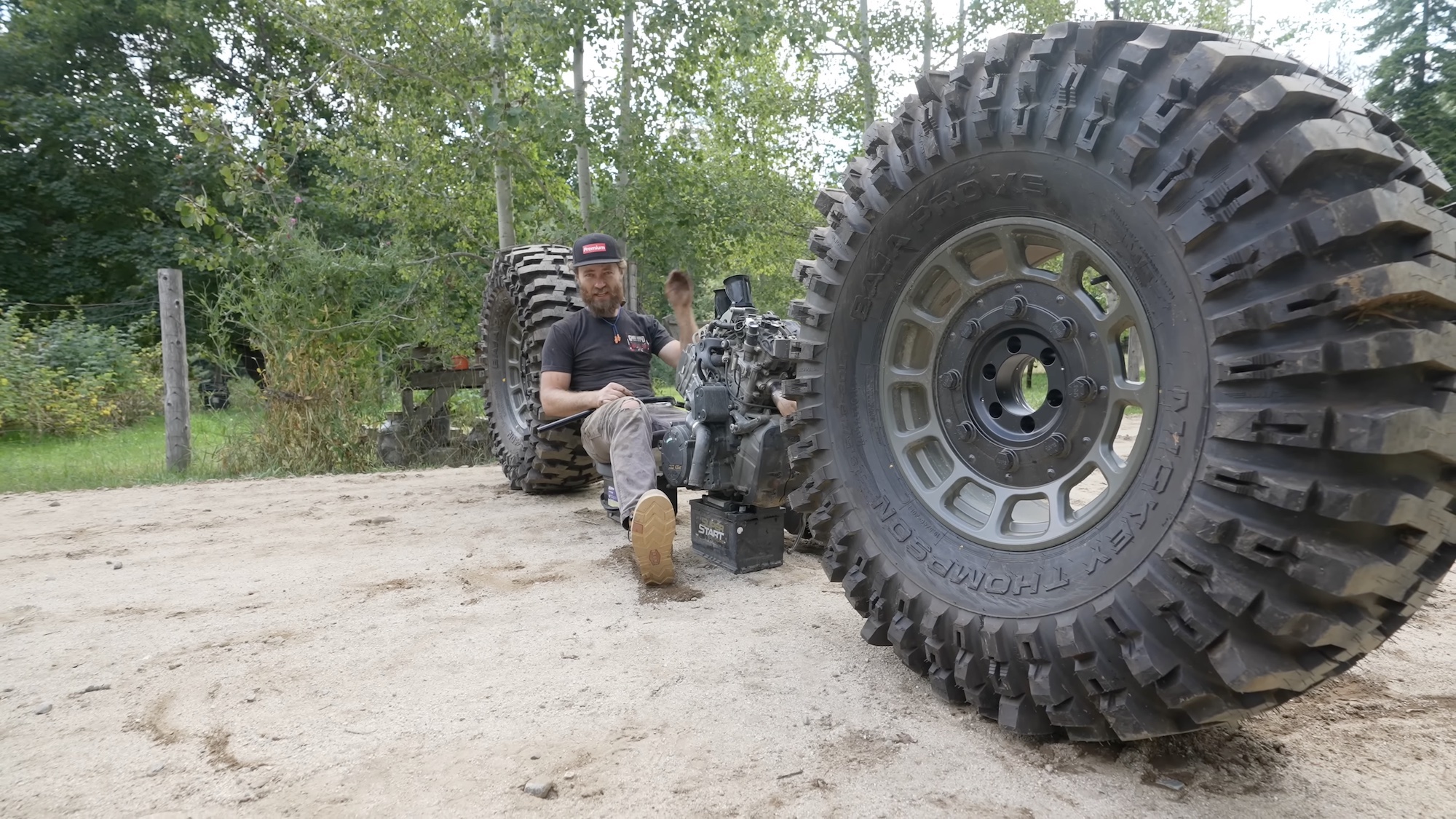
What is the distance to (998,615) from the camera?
71.3 inches

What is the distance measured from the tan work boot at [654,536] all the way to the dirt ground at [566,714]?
115mm

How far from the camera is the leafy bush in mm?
10812

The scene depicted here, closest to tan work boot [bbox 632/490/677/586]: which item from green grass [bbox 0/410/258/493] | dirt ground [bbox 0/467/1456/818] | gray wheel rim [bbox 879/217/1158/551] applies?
dirt ground [bbox 0/467/1456/818]

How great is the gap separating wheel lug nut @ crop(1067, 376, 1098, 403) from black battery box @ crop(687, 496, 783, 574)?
1.82 metres

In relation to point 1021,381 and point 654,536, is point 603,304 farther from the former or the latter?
point 1021,381

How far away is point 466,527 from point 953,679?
3206mm

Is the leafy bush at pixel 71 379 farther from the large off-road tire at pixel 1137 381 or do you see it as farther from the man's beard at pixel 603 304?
the large off-road tire at pixel 1137 381

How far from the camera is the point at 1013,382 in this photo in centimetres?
217

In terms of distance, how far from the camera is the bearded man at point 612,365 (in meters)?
3.78

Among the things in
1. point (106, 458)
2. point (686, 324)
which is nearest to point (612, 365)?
point (686, 324)

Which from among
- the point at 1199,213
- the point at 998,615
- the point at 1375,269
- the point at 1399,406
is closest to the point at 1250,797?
the point at 998,615

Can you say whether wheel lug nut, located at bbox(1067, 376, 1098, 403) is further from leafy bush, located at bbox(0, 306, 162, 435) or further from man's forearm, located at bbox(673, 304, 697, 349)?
leafy bush, located at bbox(0, 306, 162, 435)

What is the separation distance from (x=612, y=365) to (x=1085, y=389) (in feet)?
10.0

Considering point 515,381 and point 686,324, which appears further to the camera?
point 515,381
